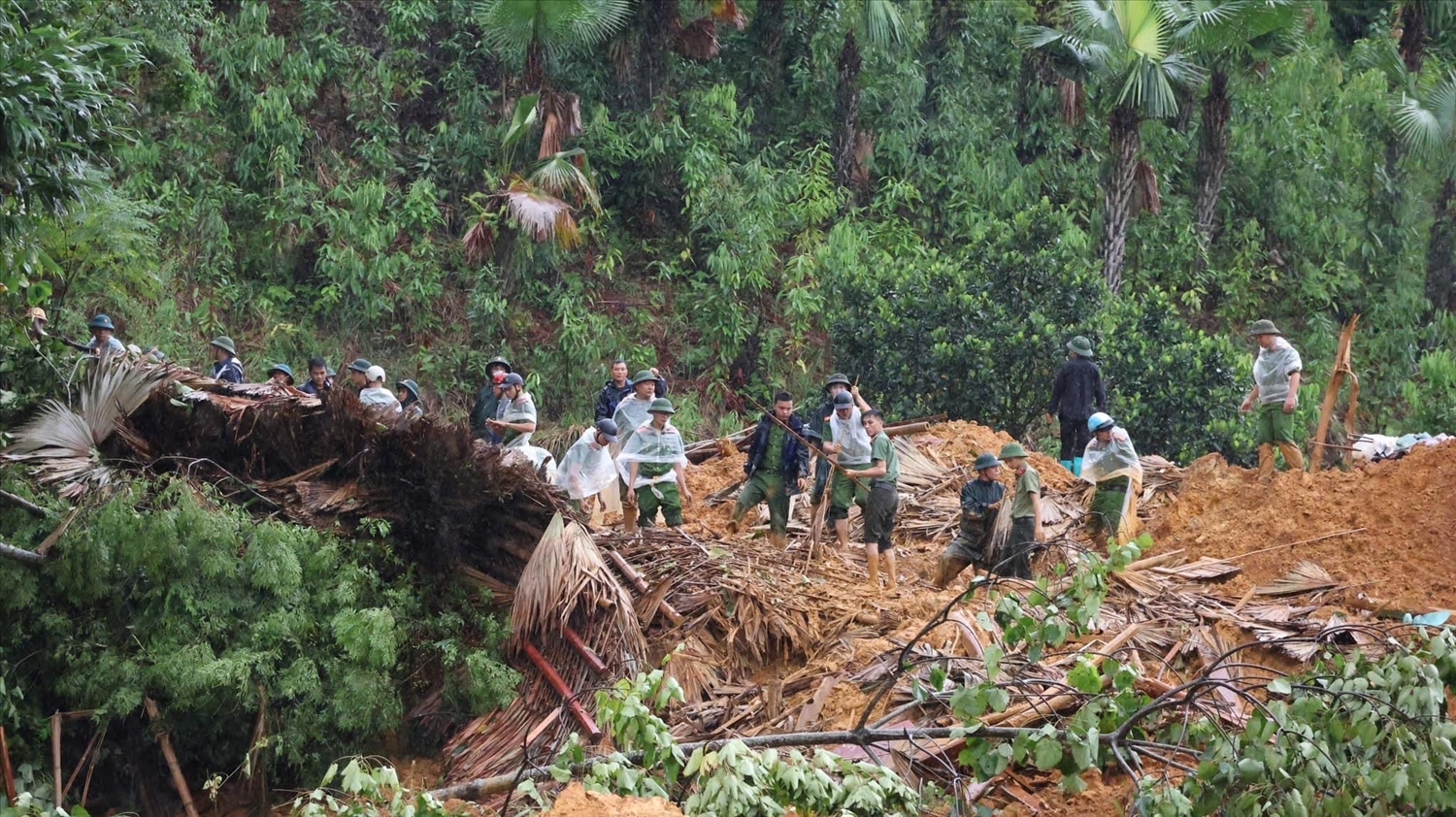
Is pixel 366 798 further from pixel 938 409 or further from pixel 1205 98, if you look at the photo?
pixel 1205 98

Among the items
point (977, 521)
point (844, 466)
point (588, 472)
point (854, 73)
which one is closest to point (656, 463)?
point (588, 472)

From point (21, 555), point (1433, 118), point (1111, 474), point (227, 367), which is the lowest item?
point (1111, 474)

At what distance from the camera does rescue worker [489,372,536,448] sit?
14.0 metres

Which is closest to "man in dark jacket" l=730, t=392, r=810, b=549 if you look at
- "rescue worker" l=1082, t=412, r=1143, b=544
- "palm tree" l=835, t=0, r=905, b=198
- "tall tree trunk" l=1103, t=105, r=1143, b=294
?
"rescue worker" l=1082, t=412, r=1143, b=544

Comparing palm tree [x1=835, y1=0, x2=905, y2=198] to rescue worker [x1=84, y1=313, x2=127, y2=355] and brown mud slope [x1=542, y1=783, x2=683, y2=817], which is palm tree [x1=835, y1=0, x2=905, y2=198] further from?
brown mud slope [x1=542, y1=783, x2=683, y2=817]

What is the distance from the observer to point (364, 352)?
2169 centimetres

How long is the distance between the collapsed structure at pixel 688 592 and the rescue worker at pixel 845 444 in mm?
934

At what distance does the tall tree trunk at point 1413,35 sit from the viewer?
25.1 metres

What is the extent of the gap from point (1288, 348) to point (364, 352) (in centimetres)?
1305

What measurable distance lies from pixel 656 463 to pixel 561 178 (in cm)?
808

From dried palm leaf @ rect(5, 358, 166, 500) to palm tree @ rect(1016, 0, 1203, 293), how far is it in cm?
1385

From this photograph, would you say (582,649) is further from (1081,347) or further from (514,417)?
(1081,347)

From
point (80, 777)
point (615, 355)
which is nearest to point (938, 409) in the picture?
point (615, 355)

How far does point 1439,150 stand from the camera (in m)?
24.0
